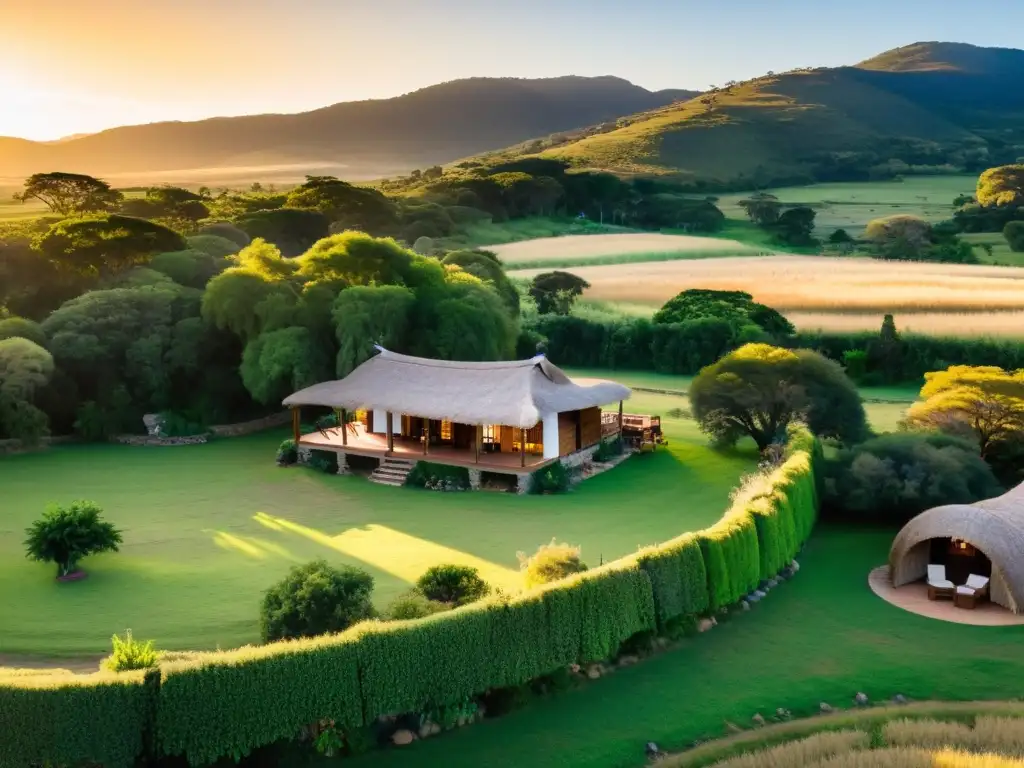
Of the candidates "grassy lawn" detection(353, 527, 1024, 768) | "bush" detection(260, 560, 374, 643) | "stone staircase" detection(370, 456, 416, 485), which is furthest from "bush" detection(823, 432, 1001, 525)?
"bush" detection(260, 560, 374, 643)

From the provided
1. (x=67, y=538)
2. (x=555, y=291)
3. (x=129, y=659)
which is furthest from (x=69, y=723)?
(x=555, y=291)

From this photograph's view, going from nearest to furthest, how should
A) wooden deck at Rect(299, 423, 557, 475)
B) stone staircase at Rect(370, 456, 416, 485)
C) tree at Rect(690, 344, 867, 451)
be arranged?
wooden deck at Rect(299, 423, 557, 475)
stone staircase at Rect(370, 456, 416, 485)
tree at Rect(690, 344, 867, 451)

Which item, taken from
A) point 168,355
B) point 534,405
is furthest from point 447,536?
point 168,355

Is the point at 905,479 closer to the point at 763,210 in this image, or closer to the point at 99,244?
the point at 99,244

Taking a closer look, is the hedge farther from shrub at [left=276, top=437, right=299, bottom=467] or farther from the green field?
the green field

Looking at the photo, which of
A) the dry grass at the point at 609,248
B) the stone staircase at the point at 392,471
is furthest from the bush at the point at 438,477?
the dry grass at the point at 609,248

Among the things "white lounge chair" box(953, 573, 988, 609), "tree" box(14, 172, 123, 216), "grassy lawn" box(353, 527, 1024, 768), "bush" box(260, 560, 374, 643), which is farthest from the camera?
"tree" box(14, 172, 123, 216)

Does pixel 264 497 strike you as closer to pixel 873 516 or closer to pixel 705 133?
pixel 873 516
